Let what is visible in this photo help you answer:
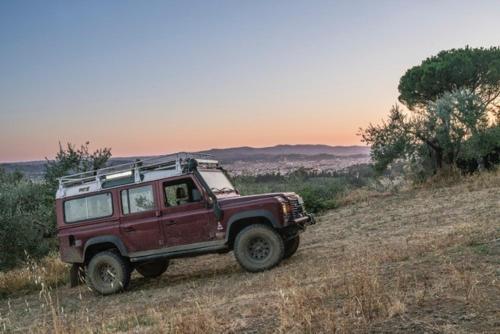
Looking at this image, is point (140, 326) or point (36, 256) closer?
point (140, 326)

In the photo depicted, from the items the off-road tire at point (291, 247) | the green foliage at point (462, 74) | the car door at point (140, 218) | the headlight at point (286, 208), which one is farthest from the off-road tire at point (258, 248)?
the green foliage at point (462, 74)

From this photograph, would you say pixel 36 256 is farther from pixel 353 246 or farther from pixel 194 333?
pixel 194 333

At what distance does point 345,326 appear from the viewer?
4.58 metres

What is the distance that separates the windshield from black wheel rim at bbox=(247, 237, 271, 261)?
4.14 feet

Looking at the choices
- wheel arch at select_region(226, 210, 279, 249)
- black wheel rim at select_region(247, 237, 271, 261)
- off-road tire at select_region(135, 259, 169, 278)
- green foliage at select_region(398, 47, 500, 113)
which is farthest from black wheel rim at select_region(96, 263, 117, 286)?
green foliage at select_region(398, 47, 500, 113)

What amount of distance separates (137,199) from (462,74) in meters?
26.5

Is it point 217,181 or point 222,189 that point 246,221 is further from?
point 217,181

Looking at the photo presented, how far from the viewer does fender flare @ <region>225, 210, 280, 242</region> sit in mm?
9828

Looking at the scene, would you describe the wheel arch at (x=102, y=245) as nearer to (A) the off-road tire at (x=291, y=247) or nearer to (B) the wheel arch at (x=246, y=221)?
(B) the wheel arch at (x=246, y=221)

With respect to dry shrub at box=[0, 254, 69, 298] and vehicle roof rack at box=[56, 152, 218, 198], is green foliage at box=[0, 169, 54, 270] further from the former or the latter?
vehicle roof rack at box=[56, 152, 218, 198]

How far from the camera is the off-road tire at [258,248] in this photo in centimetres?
978

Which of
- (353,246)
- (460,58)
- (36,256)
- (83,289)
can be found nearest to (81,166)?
(36,256)

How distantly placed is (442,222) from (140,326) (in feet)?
27.7

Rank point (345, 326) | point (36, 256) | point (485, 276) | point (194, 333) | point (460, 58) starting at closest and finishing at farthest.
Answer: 1. point (345, 326)
2. point (194, 333)
3. point (485, 276)
4. point (36, 256)
5. point (460, 58)
